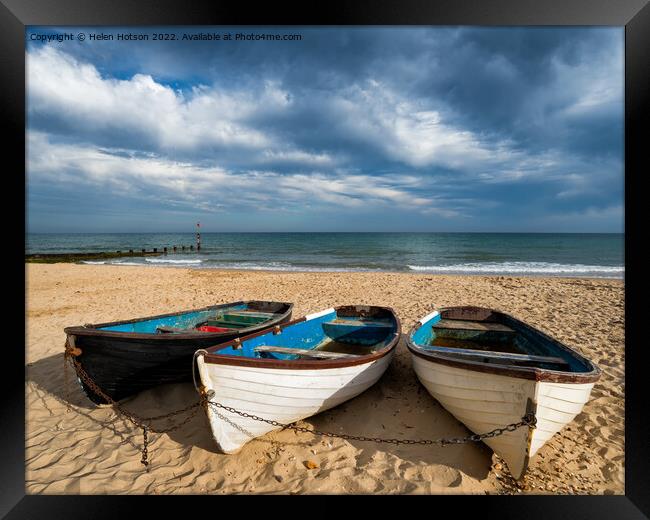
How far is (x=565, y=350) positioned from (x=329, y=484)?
129 inches

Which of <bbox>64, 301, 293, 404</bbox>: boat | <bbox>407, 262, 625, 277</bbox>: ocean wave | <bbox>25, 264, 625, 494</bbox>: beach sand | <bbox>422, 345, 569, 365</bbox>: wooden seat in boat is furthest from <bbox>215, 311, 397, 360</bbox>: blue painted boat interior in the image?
<bbox>407, 262, 625, 277</bbox>: ocean wave

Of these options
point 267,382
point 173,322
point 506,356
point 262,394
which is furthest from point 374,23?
point 173,322

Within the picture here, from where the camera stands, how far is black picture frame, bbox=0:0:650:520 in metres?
2.49

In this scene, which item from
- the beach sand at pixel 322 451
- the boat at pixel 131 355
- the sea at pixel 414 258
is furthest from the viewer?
the sea at pixel 414 258

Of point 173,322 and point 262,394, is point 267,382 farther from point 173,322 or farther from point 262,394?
point 173,322

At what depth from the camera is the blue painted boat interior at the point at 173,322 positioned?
4785mm

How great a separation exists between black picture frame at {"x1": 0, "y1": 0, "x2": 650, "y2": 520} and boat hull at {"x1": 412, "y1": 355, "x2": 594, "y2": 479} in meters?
0.39

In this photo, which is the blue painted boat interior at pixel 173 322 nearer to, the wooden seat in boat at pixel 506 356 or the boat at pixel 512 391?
the boat at pixel 512 391

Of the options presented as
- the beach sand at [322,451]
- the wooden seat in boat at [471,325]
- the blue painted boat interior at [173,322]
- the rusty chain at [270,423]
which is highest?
the blue painted boat interior at [173,322]

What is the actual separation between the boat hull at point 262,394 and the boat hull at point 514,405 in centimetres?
121

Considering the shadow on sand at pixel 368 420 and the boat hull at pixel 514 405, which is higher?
the boat hull at pixel 514 405

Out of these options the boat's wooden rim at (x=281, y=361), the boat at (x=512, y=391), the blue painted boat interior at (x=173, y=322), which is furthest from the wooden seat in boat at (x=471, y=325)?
the blue painted boat interior at (x=173, y=322)

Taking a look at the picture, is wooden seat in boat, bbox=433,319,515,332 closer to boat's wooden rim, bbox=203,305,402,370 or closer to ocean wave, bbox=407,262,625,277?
boat's wooden rim, bbox=203,305,402,370

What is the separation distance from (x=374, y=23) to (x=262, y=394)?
140 inches
